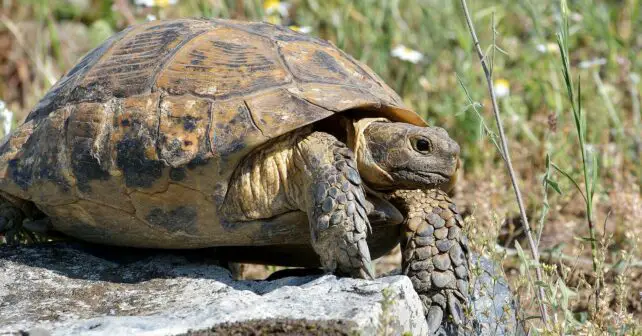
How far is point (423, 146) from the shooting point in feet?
11.9

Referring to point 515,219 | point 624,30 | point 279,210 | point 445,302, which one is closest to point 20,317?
point 279,210

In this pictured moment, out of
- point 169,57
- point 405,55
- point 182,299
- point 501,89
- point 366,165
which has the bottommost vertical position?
point 182,299

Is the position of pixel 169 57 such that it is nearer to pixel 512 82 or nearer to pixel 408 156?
pixel 408 156

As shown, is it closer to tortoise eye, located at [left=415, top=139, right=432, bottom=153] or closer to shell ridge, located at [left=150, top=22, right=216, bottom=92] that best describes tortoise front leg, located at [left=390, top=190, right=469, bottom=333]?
tortoise eye, located at [left=415, top=139, right=432, bottom=153]

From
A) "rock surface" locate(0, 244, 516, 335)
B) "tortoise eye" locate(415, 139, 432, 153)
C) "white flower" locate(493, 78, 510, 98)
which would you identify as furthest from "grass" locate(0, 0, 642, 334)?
"rock surface" locate(0, 244, 516, 335)

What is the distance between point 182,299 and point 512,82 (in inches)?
172

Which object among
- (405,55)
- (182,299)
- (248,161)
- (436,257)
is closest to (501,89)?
(405,55)

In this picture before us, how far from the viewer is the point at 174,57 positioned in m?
3.91

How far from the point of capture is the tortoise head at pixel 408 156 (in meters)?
3.62

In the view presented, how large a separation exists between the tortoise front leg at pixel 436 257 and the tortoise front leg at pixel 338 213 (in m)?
0.28

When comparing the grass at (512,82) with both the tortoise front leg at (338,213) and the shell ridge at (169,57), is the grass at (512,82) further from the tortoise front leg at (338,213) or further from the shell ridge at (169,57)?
the shell ridge at (169,57)

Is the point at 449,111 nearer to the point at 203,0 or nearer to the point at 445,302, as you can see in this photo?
the point at 203,0

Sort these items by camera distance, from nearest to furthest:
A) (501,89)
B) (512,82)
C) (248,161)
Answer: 1. (248,161)
2. (501,89)
3. (512,82)

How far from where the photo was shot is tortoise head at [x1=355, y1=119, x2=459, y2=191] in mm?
3625
